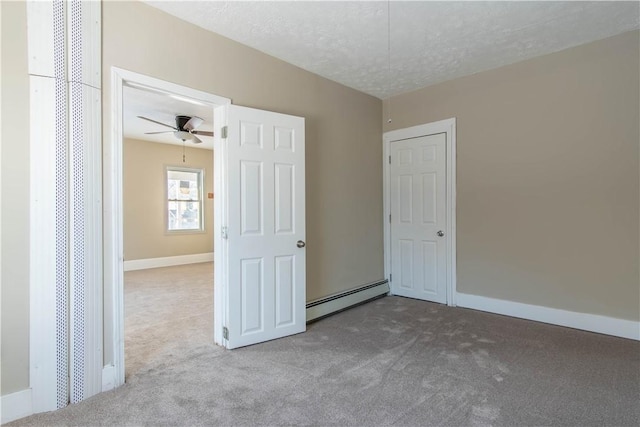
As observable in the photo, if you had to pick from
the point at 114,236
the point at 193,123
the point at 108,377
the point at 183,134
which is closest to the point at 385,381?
the point at 108,377

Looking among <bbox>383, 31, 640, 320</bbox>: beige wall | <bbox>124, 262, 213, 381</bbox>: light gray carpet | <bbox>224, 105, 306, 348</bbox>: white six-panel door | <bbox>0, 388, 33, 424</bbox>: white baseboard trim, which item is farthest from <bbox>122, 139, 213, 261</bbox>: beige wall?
<bbox>383, 31, 640, 320</bbox>: beige wall

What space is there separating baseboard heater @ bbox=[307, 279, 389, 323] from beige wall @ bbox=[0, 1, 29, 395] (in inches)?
91.4

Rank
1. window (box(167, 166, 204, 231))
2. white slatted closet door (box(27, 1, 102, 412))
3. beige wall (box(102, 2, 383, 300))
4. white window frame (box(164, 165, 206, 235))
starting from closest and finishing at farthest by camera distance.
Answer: white slatted closet door (box(27, 1, 102, 412)) → beige wall (box(102, 2, 383, 300)) → white window frame (box(164, 165, 206, 235)) → window (box(167, 166, 204, 231))

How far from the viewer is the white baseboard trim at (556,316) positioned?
118 inches

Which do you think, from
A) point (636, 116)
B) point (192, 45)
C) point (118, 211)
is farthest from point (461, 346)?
point (192, 45)

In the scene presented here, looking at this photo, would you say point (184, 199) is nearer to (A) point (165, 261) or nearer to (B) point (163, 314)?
(A) point (165, 261)

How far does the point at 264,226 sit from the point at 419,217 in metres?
2.27

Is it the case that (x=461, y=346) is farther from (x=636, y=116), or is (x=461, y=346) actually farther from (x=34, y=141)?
(x=34, y=141)

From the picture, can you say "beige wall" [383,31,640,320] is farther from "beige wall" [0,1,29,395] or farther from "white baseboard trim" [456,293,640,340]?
"beige wall" [0,1,29,395]

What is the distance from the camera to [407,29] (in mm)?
2854

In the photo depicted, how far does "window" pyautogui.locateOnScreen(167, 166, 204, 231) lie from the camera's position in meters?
7.45

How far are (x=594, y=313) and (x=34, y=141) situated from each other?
470cm

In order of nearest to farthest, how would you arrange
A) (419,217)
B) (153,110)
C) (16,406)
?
(16,406), (419,217), (153,110)

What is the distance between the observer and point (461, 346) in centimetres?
288
